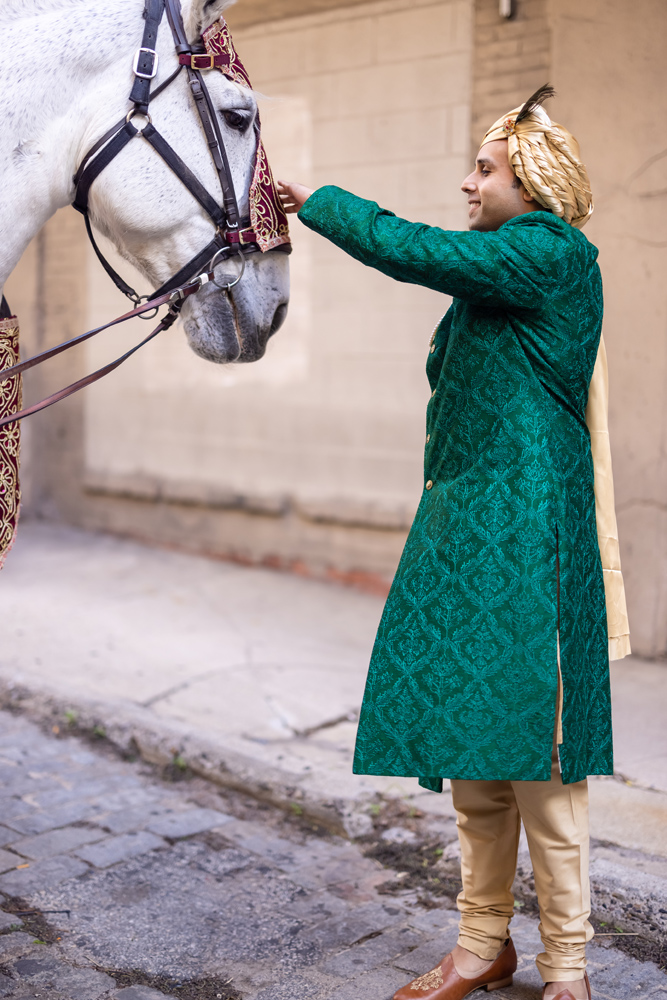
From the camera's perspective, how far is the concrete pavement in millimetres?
3494

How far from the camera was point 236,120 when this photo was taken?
2238 mm

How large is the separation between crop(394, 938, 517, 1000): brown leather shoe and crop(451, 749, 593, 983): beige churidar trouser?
5 cm

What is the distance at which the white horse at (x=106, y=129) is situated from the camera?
6.87 ft

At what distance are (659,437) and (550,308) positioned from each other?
3008 millimetres

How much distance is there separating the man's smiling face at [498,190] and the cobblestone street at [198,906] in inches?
71.0

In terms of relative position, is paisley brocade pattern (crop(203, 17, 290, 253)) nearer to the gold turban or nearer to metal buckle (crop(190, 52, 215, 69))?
metal buckle (crop(190, 52, 215, 69))

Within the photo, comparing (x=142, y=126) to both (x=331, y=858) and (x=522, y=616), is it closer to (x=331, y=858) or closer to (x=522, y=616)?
(x=522, y=616)

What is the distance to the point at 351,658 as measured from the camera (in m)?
5.07

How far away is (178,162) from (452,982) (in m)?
1.93

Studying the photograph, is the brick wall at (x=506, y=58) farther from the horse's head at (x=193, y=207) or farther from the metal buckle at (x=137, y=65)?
the metal buckle at (x=137, y=65)

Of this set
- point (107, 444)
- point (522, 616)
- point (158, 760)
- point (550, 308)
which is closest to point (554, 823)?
point (522, 616)

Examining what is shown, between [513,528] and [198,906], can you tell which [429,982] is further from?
[513,528]

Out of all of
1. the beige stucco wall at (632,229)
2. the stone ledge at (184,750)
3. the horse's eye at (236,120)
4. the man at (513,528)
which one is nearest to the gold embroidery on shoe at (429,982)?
the man at (513,528)

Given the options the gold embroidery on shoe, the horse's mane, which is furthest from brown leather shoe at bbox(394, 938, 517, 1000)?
the horse's mane
